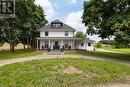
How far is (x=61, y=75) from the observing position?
47.6ft

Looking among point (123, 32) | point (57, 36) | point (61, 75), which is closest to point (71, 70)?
point (61, 75)

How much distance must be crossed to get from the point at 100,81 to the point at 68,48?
38383 mm

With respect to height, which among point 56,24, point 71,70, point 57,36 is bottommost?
point 71,70

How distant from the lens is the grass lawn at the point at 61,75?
13156 millimetres

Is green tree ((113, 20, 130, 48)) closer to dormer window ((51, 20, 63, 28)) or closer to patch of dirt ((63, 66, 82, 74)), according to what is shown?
patch of dirt ((63, 66, 82, 74))

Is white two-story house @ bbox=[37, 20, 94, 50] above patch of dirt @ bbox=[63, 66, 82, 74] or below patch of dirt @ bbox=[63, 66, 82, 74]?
above

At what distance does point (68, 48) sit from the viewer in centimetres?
5231

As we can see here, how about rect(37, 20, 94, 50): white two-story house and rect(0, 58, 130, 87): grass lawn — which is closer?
rect(0, 58, 130, 87): grass lawn

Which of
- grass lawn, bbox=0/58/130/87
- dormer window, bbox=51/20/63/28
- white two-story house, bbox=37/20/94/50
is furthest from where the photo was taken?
dormer window, bbox=51/20/63/28

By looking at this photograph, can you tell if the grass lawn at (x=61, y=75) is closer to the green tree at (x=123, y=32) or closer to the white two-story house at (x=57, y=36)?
the green tree at (x=123, y=32)

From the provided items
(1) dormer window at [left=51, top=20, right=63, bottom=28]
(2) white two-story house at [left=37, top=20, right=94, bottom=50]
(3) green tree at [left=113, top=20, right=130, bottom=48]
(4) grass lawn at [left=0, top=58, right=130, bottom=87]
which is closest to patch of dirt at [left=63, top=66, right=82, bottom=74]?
(4) grass lawn at [left=0, top=58, right=130, bottom=87]

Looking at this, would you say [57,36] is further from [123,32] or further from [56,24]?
[123,32]

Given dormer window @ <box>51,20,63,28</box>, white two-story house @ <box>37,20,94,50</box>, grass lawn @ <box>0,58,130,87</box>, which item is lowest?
grass lawn @ <box>0,58,130,87</box>

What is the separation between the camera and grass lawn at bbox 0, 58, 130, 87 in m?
13.2
